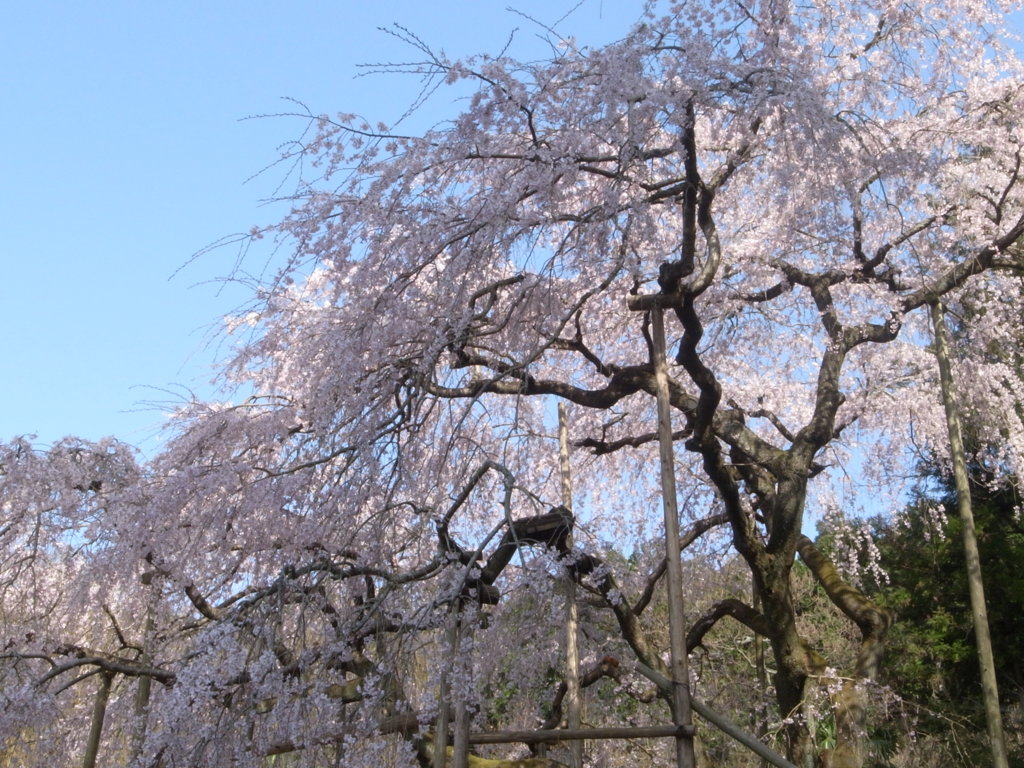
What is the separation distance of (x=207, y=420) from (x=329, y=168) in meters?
2.68

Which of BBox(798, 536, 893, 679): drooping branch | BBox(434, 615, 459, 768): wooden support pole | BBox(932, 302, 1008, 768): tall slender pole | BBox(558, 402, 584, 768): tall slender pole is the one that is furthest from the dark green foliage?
BBox(434, 615, 459, 768): wooden support pole

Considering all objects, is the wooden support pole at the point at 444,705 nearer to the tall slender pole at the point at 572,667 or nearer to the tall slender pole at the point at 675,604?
the tall slender pole at the point at 572,667

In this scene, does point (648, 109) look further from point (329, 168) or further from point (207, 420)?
point (207, 420)

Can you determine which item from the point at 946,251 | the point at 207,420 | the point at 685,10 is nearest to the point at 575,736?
the point at 207,420

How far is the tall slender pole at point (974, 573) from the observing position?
600 cm

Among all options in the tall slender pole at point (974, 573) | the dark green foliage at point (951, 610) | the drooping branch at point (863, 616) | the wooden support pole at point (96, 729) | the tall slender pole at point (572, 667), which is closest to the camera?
the drooping branch at point (863, 616)

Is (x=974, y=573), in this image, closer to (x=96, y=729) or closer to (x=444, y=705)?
(x=444, y=705)

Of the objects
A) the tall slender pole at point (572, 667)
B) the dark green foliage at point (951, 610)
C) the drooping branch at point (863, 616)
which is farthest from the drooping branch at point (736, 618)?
the dark green foliage at point (951, 610)

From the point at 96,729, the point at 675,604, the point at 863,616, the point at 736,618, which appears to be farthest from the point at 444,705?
the point at 96,729

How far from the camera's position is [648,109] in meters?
5.11

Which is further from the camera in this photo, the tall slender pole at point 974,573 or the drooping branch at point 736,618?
the drooping branch at point 736,618

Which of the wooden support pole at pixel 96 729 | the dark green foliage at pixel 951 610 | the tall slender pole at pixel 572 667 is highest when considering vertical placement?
the dark green foliage at pixel 951 610

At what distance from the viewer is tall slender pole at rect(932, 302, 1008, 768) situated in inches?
236

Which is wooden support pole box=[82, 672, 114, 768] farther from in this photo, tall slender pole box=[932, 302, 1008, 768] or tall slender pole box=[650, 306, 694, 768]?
tall slender pole box=[932, 302, 1008, 768]
